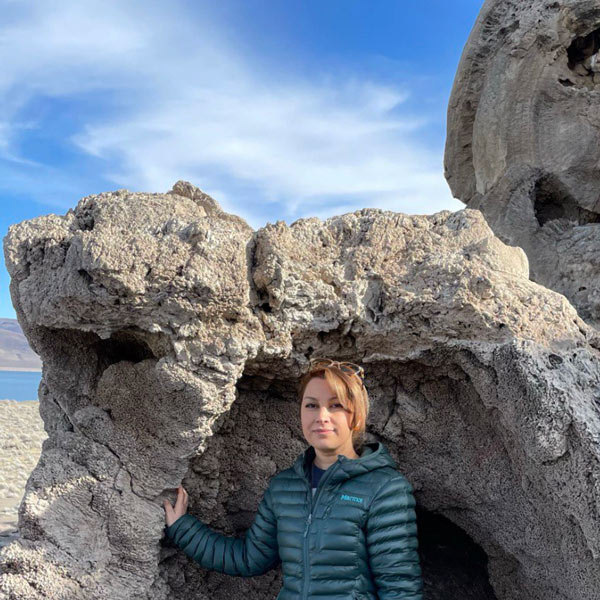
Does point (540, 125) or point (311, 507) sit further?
point (540, 125)

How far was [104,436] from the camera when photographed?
3.01 meters

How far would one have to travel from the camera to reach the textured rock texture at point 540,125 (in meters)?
5.20

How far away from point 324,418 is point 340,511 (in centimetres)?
36

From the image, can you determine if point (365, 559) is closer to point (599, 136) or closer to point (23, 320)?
point (23, 320)

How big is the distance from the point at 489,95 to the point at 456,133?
577 mm

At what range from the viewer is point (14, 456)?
33.5ft

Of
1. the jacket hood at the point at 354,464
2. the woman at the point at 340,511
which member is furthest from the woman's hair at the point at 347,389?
the jacket hood at the point at 354,464

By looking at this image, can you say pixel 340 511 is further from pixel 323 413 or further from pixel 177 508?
pixel 177 508

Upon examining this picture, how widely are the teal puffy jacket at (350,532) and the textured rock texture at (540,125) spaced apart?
305 cm

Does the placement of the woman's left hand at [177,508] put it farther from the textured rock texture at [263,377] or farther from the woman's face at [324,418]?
the woman's face at [324,418]

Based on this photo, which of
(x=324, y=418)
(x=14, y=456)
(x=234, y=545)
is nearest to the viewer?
(x=324, y=418)

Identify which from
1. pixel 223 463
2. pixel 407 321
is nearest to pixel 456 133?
pixel 407 321

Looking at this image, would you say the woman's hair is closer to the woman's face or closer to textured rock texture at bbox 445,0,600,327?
the woman's face

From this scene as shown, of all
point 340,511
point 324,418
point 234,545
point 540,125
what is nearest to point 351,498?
point 340,511
